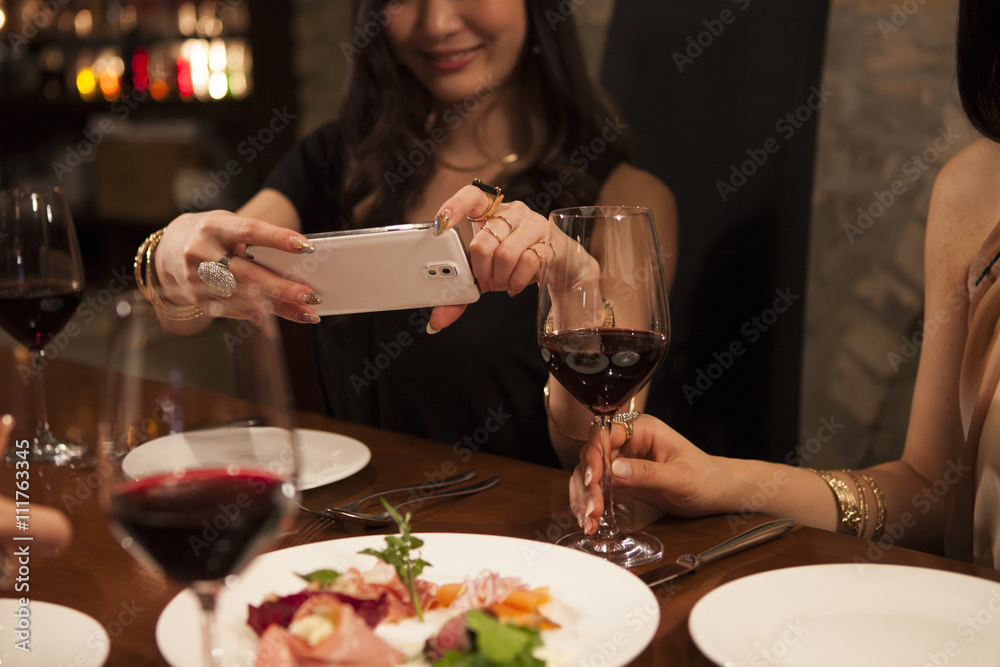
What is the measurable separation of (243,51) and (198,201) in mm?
644

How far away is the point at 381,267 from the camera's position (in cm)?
94

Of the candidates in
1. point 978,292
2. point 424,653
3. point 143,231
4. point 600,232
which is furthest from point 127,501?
point 143,231

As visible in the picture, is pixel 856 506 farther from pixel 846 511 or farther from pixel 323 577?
pixel 323 577

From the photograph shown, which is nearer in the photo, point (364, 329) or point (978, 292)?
point (978, 292)

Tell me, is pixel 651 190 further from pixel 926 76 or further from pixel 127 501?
pixel 127 501

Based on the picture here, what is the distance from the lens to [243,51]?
3.44 m

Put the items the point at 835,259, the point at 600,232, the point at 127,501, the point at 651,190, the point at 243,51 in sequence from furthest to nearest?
the point at 243,51 < the point at 835,259 < the point at 651,190 < the point at 600,232 < the point at 127,501

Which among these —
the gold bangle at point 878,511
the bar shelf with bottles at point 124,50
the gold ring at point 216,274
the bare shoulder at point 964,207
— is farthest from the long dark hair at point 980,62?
the bar shelf with bottles at point 124,50

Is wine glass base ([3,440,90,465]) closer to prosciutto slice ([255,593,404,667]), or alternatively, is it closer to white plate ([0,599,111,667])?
white plate ([0,599,111,667])

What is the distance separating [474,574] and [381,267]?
416 millimetres

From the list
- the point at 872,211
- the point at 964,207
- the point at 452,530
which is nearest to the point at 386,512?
the point at 452,530

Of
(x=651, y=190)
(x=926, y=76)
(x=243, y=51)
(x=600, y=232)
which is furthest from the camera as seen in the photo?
(x=243, y=51)

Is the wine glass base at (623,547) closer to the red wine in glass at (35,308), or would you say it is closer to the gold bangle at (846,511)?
the gold bangle at (846,511)

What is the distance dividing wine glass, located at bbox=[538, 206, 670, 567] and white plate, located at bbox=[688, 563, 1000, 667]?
0.13 metres
